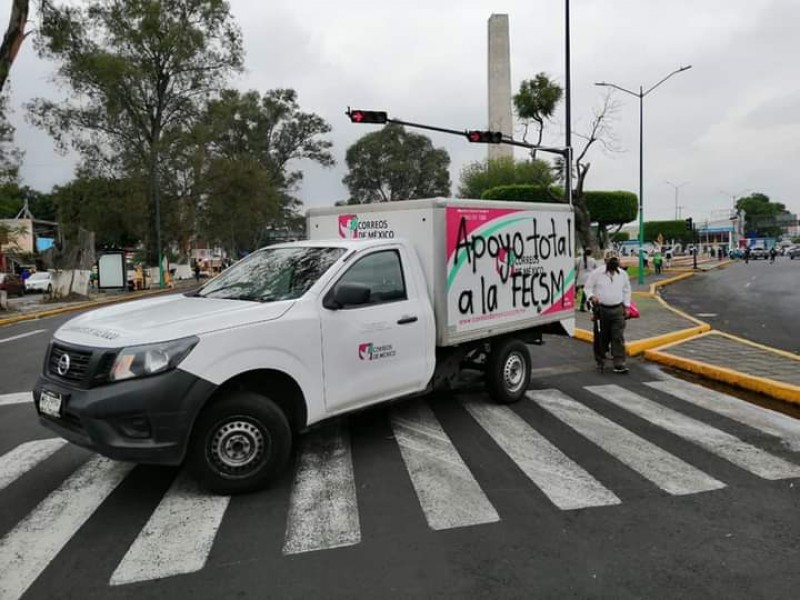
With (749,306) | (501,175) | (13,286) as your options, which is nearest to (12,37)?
(13,286)

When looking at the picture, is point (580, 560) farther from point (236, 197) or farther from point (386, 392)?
point (236, 197)

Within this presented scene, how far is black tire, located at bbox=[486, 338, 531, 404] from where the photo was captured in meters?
7.22

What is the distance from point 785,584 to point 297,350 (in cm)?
331

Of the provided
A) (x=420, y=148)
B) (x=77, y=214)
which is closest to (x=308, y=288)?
(x=77, y=214)

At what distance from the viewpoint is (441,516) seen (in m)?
4.24

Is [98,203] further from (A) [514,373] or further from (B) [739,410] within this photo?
(B) [739,410]

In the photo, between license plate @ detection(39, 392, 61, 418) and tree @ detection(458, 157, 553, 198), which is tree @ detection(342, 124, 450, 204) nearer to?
tree @ detection(458, 157, 553, 198)

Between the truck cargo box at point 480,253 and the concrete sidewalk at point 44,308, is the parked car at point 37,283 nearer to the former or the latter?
the concrete sidewalk at point 44,308

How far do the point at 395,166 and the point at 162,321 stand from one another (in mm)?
85948

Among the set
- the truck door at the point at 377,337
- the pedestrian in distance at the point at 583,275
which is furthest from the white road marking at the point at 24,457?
the pedestrian in distance at the point at 583,275

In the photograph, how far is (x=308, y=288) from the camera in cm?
520

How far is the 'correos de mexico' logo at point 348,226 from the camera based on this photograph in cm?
694

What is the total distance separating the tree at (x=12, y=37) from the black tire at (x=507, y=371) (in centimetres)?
1958

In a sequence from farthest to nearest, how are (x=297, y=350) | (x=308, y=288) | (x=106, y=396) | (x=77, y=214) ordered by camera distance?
(x=77, y=214) < (x=308, y=288) < (x=297, y=350) < (x=106, y=396)
